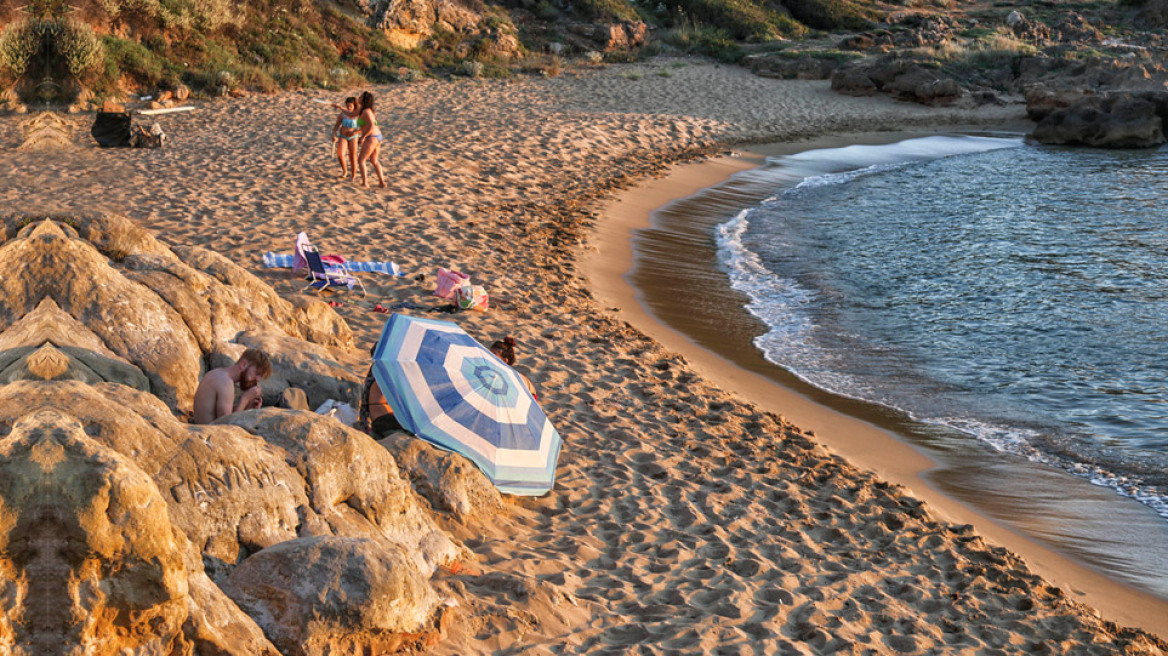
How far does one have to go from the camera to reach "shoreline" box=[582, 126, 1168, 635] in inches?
247

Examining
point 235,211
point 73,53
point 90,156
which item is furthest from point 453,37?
point 235,211

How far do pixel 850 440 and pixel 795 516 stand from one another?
6.38 ft

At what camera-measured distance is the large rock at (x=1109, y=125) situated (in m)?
27.1

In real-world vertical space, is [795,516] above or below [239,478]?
below

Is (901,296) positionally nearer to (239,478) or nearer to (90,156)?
(239,478)

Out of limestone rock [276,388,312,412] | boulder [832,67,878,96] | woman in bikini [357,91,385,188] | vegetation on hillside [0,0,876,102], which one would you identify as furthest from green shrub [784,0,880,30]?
limestone rock [276,388,312,412]

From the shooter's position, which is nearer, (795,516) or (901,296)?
(795,516)

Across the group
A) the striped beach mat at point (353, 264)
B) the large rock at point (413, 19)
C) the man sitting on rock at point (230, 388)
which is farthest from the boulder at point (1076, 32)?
the man sitting on rock at point (230, 388)

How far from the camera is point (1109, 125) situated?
2739 centimetres

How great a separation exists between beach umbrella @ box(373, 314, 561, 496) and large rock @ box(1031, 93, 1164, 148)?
25828 mm

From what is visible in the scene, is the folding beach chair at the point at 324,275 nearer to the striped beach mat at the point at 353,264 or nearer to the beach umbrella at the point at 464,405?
the striped beach mat at the point at 353,264

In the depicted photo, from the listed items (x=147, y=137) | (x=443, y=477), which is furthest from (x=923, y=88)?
(x=443, y=477)

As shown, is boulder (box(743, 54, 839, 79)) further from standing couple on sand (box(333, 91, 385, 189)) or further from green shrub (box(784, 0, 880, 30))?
standing couple on sand (box(333, 91, 385, 189))

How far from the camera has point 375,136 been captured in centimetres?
1424
